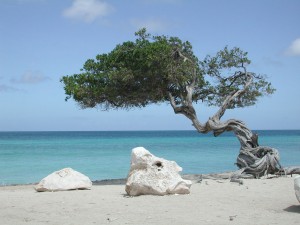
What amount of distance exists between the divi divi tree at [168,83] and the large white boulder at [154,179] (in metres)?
3.97

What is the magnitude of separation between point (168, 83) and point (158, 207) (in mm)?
7151

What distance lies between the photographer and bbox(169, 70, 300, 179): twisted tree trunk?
14.4 meters

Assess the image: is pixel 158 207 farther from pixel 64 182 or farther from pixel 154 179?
pixel 64 182

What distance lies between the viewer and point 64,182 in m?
11.6

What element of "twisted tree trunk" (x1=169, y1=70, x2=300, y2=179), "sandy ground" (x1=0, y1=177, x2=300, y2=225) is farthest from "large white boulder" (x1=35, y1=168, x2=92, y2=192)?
"twisted tree trunk" (x1=169, y1=70, x2=300, y2=179)

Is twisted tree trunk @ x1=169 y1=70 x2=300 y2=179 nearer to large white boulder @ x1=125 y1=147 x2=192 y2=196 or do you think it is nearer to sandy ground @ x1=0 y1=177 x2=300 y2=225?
sandy ground @ x1=0 y1=177 x2=300 y2=225

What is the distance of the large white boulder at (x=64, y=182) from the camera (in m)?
11.5

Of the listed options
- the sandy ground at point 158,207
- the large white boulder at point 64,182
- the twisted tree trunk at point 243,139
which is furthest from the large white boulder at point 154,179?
the twisted tree trunk at point 243,139

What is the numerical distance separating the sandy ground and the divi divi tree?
Result: 3.40m

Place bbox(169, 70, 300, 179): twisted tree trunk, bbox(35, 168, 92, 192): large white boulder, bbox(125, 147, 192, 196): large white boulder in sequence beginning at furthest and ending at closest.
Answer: bbox(169, 70, 300, 179): twisted tree trunk, bbox(35, 168, 92, 192): large white boulder, bbox(125, 147, 192, 196): large white boulder

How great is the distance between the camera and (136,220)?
7.58 m

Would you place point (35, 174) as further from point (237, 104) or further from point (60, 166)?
point (237, 104)

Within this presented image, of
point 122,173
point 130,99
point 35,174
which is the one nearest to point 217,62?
point 130,99

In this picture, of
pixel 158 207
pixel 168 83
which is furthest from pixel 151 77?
pixel 158 207
